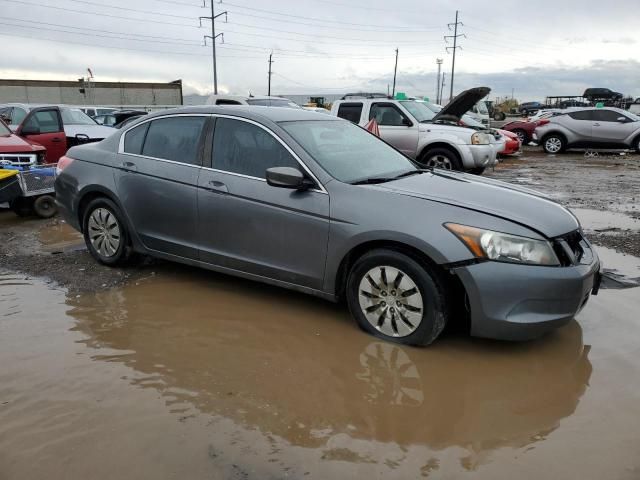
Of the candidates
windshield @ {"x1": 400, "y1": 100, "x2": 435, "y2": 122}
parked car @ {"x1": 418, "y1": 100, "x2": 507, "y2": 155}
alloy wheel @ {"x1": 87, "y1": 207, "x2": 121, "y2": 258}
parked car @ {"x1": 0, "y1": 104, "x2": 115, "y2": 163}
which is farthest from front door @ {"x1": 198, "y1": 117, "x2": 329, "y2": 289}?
parked car @ {"x1": 418, "y1": 100, "x2": 507, "y2": 155}

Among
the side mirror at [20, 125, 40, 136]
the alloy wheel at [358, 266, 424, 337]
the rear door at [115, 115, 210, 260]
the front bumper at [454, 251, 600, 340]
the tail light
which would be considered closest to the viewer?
the front bumper at [454, 251, 600, 340]

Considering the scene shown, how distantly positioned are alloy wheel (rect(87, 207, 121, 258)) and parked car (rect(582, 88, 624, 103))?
51116mm

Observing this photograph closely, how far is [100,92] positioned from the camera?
183 feet

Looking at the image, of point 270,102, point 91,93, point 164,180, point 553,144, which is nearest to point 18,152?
point 164,180

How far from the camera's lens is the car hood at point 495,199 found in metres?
3.71

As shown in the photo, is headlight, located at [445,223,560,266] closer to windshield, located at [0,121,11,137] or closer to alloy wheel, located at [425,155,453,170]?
alloy wheel, located at [425,155,453,170]

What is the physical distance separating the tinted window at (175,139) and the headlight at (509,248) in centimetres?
252

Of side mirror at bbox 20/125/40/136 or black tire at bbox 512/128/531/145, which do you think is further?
black tire at bbox 512/128/531/145

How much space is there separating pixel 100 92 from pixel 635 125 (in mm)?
50778

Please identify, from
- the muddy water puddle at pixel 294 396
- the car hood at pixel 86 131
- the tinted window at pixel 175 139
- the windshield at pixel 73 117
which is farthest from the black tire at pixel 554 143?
the tinted window at pixel 175 139

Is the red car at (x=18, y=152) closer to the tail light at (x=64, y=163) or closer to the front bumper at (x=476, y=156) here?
the tail light at (x=64, y=163)

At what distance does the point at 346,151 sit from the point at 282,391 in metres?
2.12

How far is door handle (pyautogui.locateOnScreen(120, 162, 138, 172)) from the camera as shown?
516 centimetres

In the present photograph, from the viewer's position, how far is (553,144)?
1962cm
